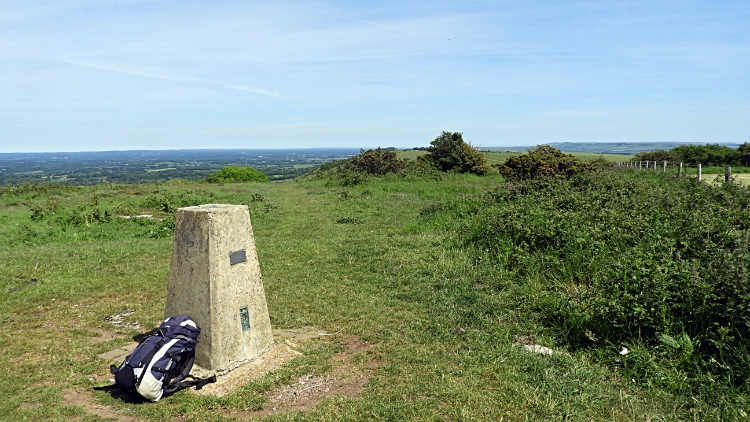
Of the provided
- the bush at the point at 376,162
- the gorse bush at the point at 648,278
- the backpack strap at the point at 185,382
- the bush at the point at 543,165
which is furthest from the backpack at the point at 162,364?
the bush at the point at 376,162

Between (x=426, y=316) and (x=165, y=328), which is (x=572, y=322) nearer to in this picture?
(x=426, y=316)

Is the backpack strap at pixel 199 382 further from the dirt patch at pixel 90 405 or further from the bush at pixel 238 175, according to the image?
the bush at pixel 238 175

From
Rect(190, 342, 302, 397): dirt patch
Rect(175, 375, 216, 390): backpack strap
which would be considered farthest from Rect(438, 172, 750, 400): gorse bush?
Rect(175, 375, 216, 390): backpack strap

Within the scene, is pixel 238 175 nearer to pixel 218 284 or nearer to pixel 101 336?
pixel 101 336

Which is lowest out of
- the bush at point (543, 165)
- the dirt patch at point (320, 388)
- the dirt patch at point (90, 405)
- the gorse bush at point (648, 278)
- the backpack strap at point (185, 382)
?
the dirt patch at point (320, 388)

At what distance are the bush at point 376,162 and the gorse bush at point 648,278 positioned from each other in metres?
23.1

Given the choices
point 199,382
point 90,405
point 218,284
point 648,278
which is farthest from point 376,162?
point 90,405

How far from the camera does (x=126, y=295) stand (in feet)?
24.3

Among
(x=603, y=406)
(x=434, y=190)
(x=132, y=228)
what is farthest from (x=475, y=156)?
(x=603, y=406)

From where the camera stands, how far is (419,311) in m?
6.20

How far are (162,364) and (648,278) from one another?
5.03 metres

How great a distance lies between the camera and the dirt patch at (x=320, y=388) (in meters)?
3.98

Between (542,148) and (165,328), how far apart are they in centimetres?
2412

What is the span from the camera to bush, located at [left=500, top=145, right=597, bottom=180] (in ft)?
69.3
